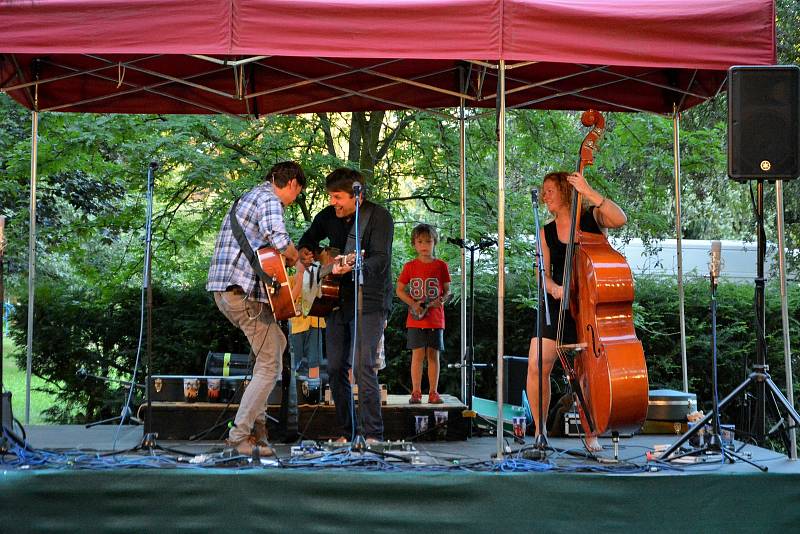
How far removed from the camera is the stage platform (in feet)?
18.0

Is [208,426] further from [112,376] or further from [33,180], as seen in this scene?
[112,376]

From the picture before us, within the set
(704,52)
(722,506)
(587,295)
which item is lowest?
(722,506)

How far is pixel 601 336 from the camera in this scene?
19.7ft

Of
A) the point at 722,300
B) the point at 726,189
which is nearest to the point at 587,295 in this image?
the point at 722,300

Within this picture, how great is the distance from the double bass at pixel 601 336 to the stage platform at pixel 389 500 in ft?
1.82

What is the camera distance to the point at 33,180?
767cm

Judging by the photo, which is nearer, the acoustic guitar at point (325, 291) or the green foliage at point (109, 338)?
the acoustic guitar at point (325, 291)

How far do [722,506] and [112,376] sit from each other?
25.1 ft

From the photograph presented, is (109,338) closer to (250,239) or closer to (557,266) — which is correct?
(250,239)

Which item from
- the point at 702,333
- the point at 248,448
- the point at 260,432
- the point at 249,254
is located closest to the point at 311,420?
the point at 260,432

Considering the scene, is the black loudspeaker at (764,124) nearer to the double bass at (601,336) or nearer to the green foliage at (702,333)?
the double bass at (601,336)

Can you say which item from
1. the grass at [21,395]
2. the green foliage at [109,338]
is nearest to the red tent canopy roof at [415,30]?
the grass at [21,395]

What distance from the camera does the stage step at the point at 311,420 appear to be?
296 inches

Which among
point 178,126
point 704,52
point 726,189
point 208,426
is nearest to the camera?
point 704,52
